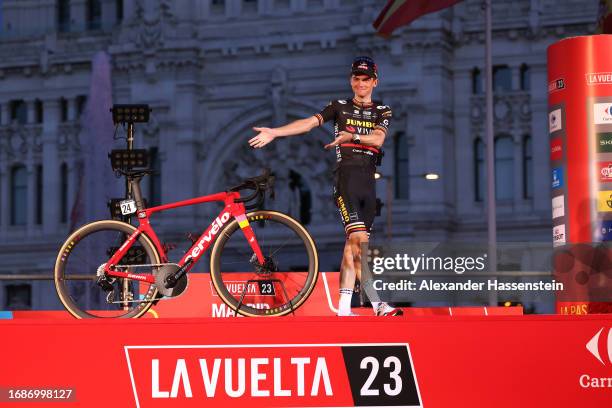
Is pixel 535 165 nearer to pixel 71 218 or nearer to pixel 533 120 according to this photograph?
pixel 533 120

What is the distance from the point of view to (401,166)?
59.2 m

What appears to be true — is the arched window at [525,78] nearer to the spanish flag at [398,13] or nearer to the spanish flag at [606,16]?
the spanish flag at [398,13]

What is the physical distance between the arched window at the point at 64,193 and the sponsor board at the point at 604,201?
53.3m

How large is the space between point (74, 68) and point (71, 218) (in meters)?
8.11

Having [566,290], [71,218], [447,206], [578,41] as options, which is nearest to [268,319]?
[566,290]

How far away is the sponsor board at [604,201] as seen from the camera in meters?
13.0

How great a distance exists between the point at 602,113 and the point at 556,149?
2.30 ft

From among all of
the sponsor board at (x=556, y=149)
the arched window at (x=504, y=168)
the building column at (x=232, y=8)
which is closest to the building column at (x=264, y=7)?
the building column at (x=232, y=8)

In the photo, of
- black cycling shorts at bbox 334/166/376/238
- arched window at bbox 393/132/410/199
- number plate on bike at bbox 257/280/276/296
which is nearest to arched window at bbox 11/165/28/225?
arched window at bbox 393/132/410/199

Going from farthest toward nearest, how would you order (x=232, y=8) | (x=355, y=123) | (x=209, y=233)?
(x=232, y=8) → (x=355, y=123) → (x=209, y=233)

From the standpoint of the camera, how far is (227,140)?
6116cm

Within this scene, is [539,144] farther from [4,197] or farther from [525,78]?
[4,197]

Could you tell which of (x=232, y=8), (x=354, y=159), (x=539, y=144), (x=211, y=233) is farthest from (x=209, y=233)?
(x=232, y=8)

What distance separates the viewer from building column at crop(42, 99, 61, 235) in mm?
64375
